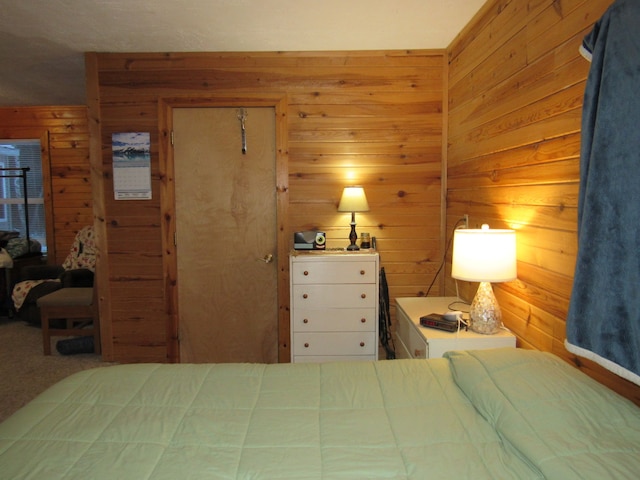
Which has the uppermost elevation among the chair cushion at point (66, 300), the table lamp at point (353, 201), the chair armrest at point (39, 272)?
the table lamp at point (353, 201)

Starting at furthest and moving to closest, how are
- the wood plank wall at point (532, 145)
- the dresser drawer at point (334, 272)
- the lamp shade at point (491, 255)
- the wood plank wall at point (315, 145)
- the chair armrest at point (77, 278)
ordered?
the chair armrest at point (77, 278) < the wood plank wall at point (315, 145) < the dresser drawer at point (334, 272) < the lamp shade at point (491, 255) < the wood plank wall at point (532, 145)

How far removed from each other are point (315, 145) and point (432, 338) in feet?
5.64

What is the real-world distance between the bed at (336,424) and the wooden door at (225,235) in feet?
5.23

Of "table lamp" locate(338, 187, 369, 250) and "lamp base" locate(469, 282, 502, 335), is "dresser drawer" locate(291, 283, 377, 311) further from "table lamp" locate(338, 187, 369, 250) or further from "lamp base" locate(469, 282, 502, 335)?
"lamp base" locate(469, 282, 502, 335)

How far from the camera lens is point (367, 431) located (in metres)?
1.31

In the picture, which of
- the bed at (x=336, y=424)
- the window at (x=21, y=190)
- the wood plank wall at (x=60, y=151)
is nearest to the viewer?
the bed at (x=336, y=424)

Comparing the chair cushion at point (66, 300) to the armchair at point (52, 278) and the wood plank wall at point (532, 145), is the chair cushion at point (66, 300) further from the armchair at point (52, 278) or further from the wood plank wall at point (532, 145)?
the wood plank wall at point (532, 145)

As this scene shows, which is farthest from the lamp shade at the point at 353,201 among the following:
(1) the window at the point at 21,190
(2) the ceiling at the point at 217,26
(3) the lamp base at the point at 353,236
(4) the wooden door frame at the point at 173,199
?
(1) the window at the point at 21,190

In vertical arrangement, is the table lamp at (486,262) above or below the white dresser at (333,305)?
above

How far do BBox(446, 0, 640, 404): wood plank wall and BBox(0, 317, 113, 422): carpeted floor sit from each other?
295 centimetres

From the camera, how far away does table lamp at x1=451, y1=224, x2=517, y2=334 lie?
1.95 meters

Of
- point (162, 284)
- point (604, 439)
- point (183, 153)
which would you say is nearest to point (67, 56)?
point (183, 153)

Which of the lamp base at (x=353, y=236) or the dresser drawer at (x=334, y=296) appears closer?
the dresser drawer at (x=334, y=296)

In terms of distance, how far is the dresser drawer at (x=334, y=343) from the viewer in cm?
290
